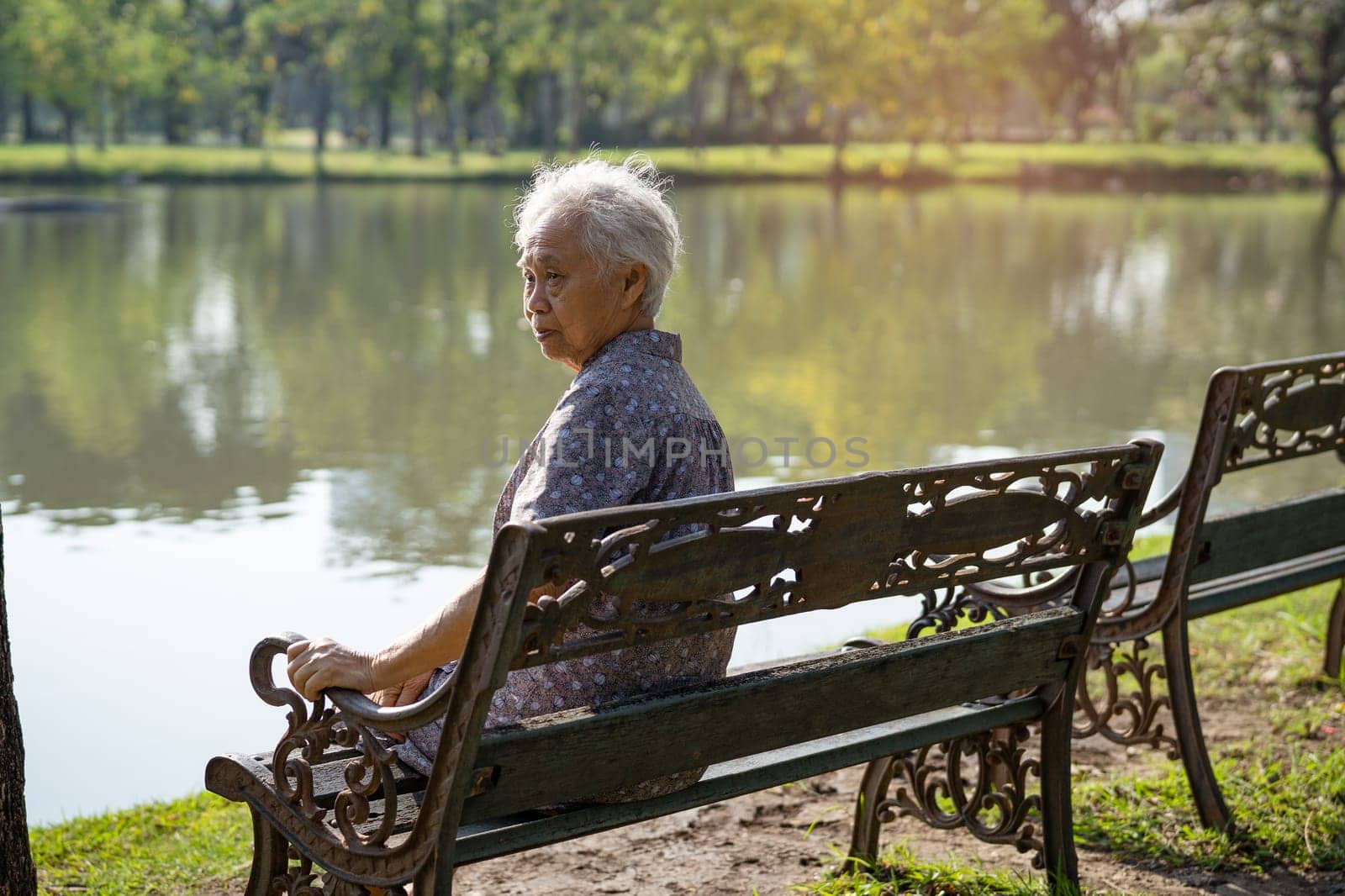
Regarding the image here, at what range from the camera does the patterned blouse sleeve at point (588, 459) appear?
2.12 meters

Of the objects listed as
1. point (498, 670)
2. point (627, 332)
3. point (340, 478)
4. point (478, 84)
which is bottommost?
point (340, 478)

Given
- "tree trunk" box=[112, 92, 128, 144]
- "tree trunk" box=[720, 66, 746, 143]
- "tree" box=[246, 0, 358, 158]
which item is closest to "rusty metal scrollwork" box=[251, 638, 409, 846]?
"tree" box=[246, 0, 358, 158]

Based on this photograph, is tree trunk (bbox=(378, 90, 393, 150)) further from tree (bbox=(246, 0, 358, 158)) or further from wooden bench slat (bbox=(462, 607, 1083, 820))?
wooden bench slat (bbox=(462, 607, 1083, 820))

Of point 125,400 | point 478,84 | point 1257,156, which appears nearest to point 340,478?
point 125,400

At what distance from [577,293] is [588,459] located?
41 centimetres

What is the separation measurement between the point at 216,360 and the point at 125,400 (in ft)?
6.72

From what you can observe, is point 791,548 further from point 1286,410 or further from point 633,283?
point 1286,410

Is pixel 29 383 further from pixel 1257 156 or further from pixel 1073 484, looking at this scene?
pixel 1257 156

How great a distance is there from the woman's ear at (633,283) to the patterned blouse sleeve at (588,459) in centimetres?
24

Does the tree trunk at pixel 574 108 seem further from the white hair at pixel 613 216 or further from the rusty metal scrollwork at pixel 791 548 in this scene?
the rusty metal scrollwork at pixel 791 548

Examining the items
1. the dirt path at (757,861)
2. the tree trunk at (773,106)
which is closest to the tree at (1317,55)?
the tree trunk at (773,106)

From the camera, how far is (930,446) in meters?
9.13

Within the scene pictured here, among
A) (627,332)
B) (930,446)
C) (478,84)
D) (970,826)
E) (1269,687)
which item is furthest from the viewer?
(478,84)

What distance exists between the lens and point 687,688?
7.61 ft
